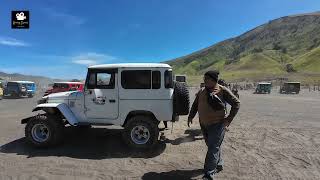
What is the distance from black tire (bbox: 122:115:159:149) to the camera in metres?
9.90

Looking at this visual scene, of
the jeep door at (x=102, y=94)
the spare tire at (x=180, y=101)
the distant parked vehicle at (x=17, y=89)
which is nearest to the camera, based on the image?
the spare tire at (x=180, y=101)

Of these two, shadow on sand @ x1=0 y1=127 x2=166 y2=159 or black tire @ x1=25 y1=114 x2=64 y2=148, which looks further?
black tire @ x1=25 y1=114 x2=64 y2=148

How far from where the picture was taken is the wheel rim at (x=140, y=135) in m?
10.0

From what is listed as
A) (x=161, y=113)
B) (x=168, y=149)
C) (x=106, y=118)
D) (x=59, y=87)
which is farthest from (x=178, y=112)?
(x=59, y=87)

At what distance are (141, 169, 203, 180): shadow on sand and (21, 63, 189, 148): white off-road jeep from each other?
1.96 metres

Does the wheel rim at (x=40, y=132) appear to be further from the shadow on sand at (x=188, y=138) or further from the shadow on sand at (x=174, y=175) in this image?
the shadow on sand at (x=174, y=175)

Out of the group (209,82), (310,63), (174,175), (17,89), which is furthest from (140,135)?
(310,63)

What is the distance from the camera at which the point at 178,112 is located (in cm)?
1002

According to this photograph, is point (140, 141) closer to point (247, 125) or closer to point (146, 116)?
point (146, 116)

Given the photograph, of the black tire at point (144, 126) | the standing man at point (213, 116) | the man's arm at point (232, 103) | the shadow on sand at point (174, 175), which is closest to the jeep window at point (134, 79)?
the black tire at point (144, 126)

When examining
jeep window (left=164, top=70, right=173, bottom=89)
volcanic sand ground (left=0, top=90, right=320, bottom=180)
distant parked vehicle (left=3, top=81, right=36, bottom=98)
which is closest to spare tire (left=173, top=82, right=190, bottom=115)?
jeep window (left=164, top=70, right=173, bottom=89)

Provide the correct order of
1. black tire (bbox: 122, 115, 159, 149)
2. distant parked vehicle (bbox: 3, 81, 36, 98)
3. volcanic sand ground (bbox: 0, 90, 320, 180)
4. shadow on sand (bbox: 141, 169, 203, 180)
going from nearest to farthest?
Result: shadow on sand (bbox: 141, 169, 203, 180) < volcanic sand ground (bbox: 0, 90, 320, 180) < black tire (bbox: 122, 115, 159, 149) < distant parked vehicle (bbox: 3, 81, 36, 98)

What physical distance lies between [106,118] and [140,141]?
1.09m

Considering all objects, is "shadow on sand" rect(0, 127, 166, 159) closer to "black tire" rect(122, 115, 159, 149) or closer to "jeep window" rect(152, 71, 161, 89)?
"black tire" rect(122, 115, 159, 149)
